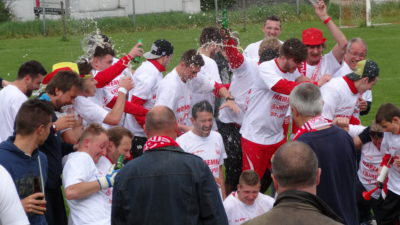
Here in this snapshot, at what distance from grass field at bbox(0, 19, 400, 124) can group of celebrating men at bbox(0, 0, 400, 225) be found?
8657mm

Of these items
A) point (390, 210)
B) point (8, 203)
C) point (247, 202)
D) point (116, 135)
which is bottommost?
point (390, 210)

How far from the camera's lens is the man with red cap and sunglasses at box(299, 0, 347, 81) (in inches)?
348

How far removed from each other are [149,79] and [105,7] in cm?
2727

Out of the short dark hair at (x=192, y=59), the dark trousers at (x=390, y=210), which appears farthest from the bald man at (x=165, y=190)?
the dark trousers at (x=390, y=210)

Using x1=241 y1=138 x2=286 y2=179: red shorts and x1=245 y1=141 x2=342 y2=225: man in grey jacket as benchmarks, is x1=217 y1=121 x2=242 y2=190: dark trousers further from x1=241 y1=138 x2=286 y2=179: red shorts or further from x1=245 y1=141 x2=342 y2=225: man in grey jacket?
x1=245 y1=141 x2=342 y2=225: man in grey jacket

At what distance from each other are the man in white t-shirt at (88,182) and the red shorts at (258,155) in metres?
2.35

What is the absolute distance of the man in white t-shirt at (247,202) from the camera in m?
7.62

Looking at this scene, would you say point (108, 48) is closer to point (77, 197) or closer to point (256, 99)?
point (256, 99)

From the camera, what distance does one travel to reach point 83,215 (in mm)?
6691

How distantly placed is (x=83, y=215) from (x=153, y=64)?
9.36 feet

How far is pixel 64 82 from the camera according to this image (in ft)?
22.7

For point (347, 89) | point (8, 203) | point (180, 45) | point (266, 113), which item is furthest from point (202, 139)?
point (180, 45)

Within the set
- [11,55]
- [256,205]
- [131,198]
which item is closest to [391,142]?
[256,205]

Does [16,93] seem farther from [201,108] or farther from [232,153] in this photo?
[232,153]
